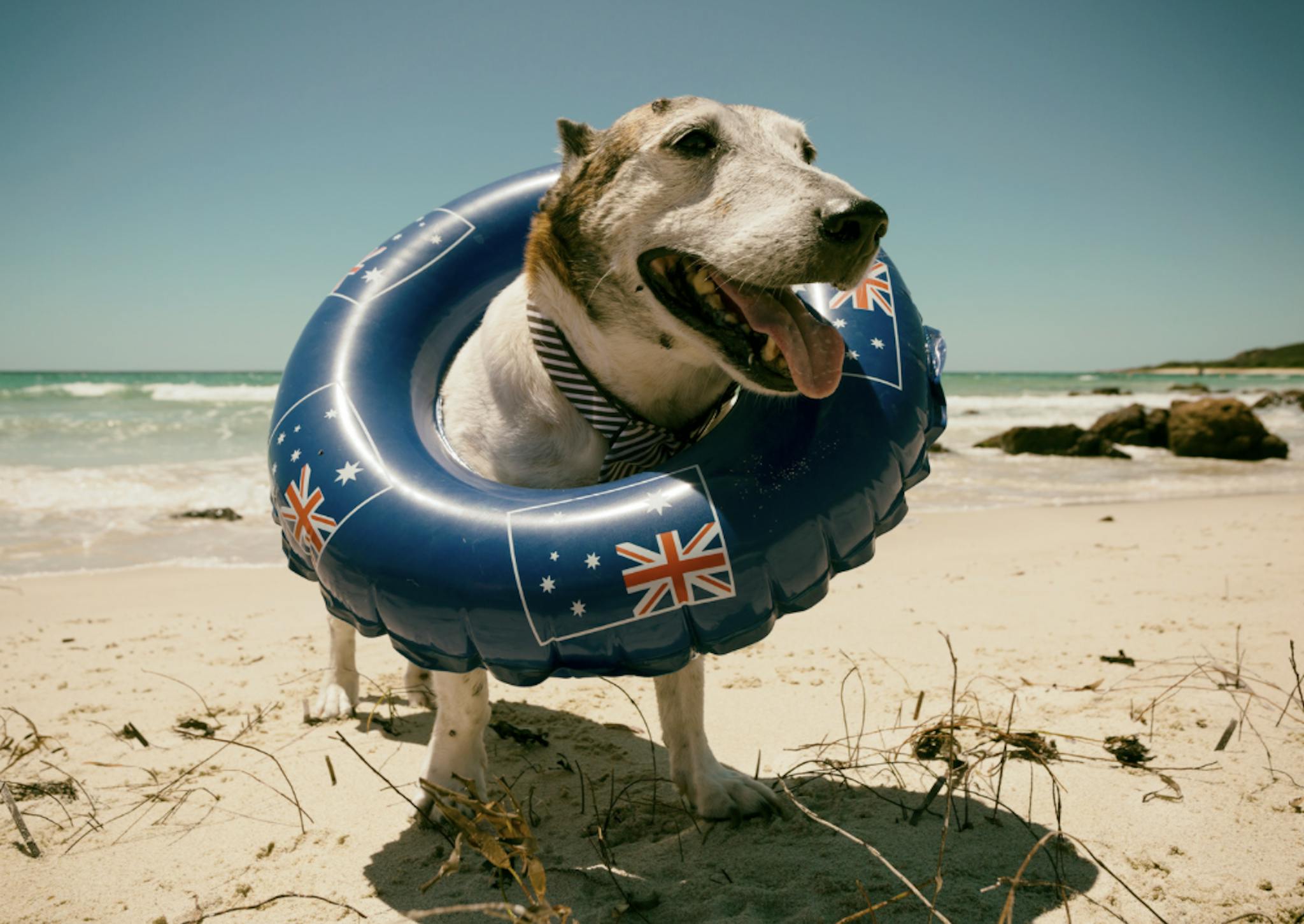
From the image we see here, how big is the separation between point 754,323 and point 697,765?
4.24ft

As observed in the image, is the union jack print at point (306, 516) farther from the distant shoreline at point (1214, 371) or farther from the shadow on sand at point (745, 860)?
the distant shoreline at point (1214, 371)

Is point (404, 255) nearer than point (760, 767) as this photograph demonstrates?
No

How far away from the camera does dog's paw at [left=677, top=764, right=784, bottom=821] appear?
2.31 metres

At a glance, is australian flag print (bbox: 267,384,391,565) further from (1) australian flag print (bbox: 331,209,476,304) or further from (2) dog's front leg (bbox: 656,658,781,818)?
(2) dog's front leg (bbox: 656,658,781,818)

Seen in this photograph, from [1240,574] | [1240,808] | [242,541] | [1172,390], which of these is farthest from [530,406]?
[1172,390]

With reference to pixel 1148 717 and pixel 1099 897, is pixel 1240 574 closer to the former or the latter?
pixel 1148 717

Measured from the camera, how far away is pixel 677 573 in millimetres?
1819

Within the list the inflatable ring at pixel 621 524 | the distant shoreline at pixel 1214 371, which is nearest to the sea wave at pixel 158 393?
the inflatable ring at pixel 621 524

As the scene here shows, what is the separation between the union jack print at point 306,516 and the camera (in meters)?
2.14

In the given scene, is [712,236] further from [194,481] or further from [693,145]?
[194,481]

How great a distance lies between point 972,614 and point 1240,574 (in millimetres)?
1716

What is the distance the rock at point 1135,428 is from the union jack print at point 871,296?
40.3ft

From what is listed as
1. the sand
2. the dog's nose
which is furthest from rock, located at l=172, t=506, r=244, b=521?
the dog's nose

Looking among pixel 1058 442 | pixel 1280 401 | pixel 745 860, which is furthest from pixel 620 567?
pixel 1280 401
